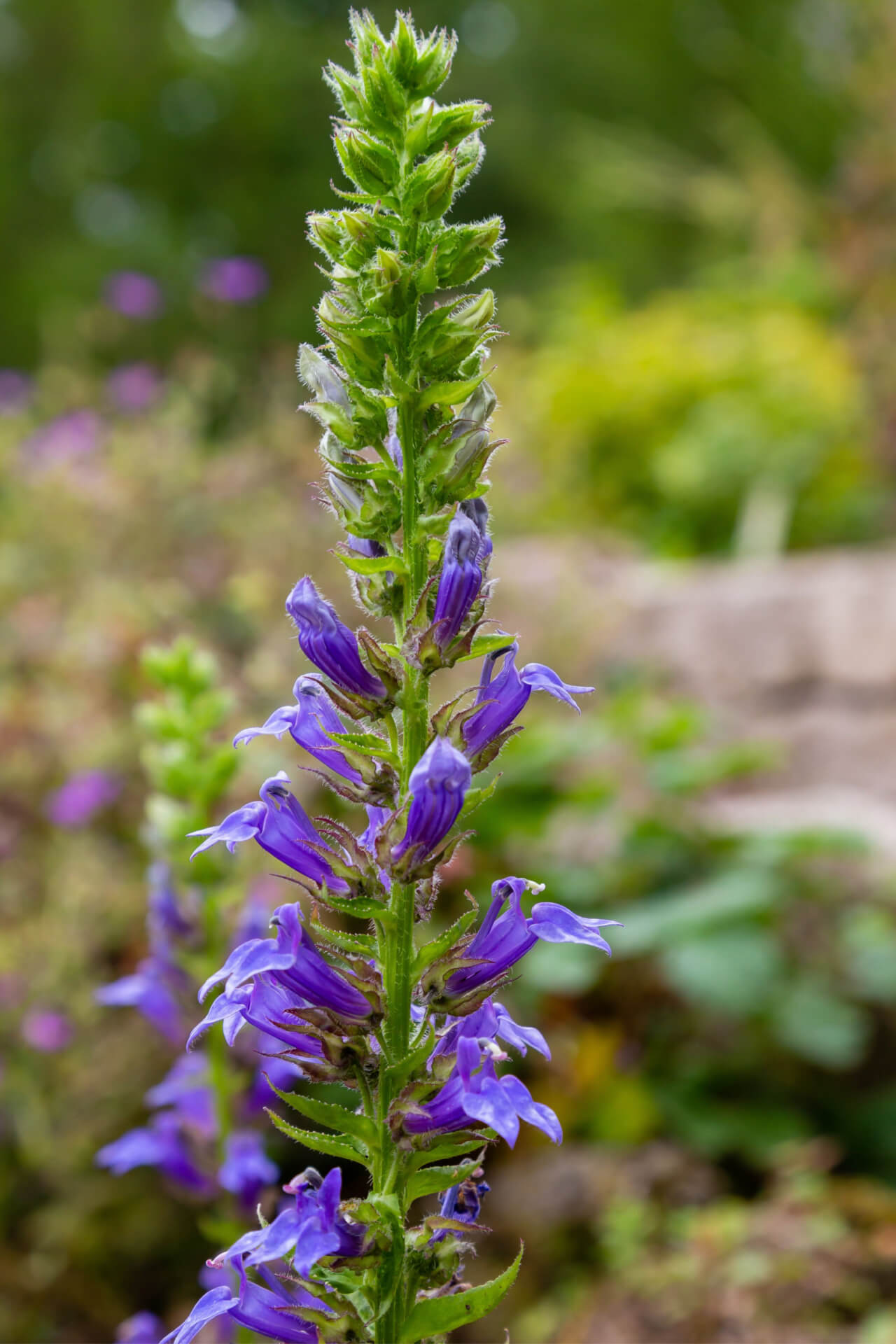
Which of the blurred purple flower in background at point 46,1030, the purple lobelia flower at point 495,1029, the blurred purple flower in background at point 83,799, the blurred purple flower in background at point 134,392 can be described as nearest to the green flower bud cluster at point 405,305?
the purple lobelia flower at point 495,1029

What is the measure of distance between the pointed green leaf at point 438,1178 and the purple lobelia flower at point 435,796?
0.26 metres

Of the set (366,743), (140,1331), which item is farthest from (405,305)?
(140,1331)

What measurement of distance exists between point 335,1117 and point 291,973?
0.12 metres

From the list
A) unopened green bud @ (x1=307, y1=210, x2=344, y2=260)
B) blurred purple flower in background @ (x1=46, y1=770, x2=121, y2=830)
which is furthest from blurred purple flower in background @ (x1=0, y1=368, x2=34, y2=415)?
unopened green bud @ (x1=307, y1=210, x2=344, y2=260)

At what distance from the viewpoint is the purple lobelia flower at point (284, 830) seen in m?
1.03

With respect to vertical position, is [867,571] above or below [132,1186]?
above

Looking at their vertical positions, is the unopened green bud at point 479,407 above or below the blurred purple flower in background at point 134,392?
above

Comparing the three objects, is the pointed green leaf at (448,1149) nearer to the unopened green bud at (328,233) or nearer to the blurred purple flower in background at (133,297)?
the unopened green bud at (328,233)

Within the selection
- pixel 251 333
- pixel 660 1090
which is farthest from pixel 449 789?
pixel 251 333

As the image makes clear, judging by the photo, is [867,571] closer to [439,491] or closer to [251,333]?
[439,491]

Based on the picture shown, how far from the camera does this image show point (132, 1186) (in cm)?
282

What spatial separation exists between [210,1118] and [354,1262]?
80 cm

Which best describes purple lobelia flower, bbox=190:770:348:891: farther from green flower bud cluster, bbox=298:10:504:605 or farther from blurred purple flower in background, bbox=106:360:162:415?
blurred purple flower in background, bbox=106:360:162:415

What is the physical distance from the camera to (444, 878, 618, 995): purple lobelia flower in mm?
1006
